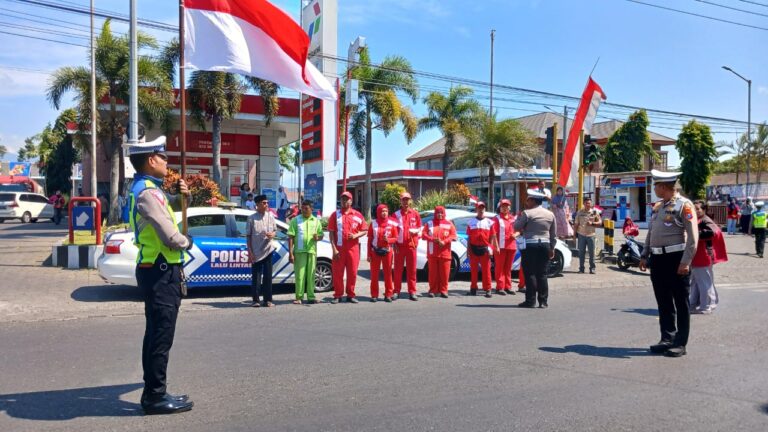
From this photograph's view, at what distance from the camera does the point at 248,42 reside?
852 centimetres

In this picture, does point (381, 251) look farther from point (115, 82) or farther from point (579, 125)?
point (115, 82)

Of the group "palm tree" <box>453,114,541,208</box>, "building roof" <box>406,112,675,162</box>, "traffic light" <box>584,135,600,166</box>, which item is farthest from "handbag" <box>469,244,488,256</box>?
"building roof" <box>406,112,675,162</box>

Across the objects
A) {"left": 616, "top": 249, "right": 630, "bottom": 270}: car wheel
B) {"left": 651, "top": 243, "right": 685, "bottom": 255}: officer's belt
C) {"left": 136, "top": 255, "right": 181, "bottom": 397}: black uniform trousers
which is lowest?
{"left": 616, "top": 249, "right": 630, "bottom": 270}: car wheel

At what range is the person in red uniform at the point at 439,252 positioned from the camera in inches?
415

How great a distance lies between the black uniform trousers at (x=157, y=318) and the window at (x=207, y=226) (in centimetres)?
556

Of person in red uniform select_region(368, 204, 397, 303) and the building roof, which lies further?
the building roof

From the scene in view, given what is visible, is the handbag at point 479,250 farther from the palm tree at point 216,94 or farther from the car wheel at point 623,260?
the palm tree at point 216,94

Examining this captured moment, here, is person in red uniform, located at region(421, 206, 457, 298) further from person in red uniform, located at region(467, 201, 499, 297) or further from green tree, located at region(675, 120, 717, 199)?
green tree, located at region(675, 120, 717, 199)

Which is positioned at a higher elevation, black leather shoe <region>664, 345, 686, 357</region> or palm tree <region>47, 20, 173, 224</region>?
palm tree <region>47, 20, 173, 224</region>

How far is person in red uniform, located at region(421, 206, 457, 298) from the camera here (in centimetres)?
1055

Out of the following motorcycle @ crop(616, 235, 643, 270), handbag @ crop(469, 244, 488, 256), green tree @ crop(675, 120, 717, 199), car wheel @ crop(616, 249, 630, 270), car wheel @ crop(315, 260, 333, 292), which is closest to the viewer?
car wheel @ crop(315, 260, 333, 292)

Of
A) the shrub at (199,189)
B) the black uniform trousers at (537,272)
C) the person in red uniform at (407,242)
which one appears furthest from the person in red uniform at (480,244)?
the shrub at (199,189)

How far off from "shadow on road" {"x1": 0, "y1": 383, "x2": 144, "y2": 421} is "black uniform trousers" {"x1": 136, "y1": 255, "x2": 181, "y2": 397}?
0.29m

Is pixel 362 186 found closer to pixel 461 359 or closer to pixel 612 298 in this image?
pixel 612 298
